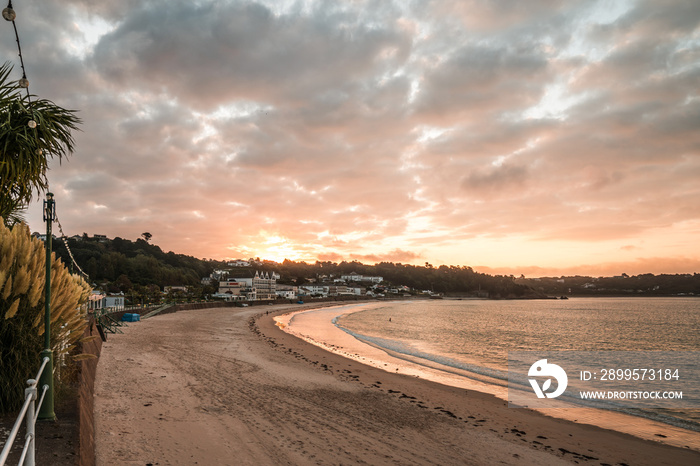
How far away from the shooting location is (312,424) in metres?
9.45

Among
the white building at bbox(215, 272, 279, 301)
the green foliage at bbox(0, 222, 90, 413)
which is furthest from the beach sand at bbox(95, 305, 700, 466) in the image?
the white building at bbox(215, 272, 279, 301)

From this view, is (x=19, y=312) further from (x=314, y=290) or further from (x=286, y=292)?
(x=314, y=290)

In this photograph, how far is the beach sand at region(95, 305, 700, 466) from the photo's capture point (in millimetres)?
7684

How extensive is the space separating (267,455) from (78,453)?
3250 mm

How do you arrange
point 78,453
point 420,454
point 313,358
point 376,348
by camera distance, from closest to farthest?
point 78,453 → point 420,454 → point 313,358 → point 376,348

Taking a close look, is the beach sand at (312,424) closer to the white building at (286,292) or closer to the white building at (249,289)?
the white building at (249,289)

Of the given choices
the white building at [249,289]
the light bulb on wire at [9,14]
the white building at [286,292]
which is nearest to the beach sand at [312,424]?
the light bulb on wire at [9,14]

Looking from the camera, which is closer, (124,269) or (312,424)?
(312,424)

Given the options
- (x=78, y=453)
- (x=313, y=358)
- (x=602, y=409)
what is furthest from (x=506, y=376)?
(x=78, y=453)

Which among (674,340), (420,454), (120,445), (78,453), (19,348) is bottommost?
(674,340)

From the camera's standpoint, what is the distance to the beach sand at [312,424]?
7684 millimetres

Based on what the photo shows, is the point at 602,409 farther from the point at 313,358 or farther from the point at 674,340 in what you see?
the point at 674,340

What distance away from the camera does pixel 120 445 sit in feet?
24.2

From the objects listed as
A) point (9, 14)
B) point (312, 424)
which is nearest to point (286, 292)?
point (312, 424)
